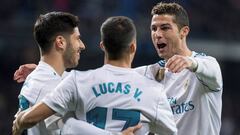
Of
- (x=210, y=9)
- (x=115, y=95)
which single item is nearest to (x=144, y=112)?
(x=115, y=95)

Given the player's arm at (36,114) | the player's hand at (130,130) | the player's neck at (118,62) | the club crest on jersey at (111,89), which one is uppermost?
the player's neck at (118,62)

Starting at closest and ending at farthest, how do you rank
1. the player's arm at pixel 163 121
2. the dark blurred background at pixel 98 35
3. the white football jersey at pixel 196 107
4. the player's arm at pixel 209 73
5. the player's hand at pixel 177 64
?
1. the player's arm at pixel 163 121
2. the player's hand at pixel 177 64
3. the player's arm at pixel 209 73
4. the white football jersey at pixel 196 107
5. the dark blurred background at pixel 98 35

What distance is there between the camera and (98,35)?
12641mm

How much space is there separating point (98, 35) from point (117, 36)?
881cm

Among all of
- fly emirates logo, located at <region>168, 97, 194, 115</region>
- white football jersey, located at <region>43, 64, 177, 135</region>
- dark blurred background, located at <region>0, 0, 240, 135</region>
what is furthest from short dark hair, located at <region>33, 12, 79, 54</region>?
dark blurred background, located at <region>0, 0, 240, 135</region>

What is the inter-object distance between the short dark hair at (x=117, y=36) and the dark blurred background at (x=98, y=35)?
26.6 ft

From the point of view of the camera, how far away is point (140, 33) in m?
12.9

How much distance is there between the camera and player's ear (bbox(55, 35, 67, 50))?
4449mm

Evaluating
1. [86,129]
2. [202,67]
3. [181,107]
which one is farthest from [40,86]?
[181,107]

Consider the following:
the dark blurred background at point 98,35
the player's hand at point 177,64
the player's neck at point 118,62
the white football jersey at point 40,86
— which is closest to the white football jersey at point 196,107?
the player's hand at point 177,64

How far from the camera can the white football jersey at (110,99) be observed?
3.82m

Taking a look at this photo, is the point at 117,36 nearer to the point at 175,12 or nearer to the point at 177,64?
the point at 177,64

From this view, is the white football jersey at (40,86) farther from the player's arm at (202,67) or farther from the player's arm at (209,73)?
the player's arm at (209,73)

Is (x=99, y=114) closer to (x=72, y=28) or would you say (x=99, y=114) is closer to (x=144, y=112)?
(x=144, y=112)
